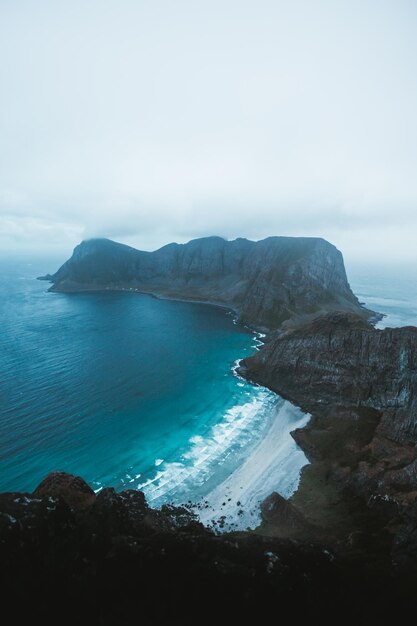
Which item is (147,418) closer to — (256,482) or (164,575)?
(256,482)

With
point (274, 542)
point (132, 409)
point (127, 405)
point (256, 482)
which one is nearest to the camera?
point (274, 542)

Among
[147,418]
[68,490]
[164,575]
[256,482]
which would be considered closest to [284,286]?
[147,418]

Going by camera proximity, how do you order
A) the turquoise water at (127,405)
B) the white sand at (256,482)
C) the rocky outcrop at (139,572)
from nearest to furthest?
the rocky outcrop at (139,572), the white sand at (256,482), the turquoise water at (127,405)

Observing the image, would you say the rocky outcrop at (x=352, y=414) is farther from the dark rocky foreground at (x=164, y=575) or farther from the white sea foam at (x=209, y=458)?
the white sea foam at (x=209, y=458)

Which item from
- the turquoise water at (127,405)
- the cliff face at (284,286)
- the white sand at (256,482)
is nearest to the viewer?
the white sand at (256,482)

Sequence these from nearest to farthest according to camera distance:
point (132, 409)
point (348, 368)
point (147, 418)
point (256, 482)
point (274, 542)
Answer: point (274, 542)
point (256, 482)
point (147, 418)
point (132, 409)
point (348, 368)

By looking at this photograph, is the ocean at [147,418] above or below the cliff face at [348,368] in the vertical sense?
below

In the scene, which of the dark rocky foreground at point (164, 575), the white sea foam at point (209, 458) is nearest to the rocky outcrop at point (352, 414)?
the dark rocky foreground at point (164, 575)

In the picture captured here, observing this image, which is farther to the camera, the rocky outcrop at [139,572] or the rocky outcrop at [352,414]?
the rocky outcrop at [352,414]
